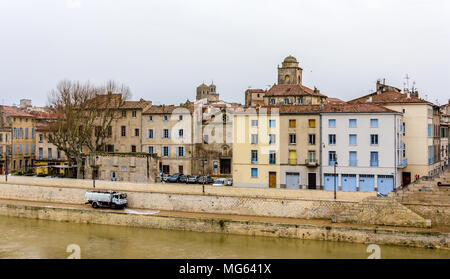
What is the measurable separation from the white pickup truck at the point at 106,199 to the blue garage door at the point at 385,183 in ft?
58.5

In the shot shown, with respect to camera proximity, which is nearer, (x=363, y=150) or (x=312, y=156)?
(x=363, y=150)

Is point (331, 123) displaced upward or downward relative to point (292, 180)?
upward

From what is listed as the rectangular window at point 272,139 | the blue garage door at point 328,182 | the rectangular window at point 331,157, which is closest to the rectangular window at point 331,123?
the rectangular window at point 331,157

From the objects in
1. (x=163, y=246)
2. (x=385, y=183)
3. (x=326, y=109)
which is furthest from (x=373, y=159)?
(x=163, y=246)

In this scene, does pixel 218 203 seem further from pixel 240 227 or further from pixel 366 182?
pixel 366 182

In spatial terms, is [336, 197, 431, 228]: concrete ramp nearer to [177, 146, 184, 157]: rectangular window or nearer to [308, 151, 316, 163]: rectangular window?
[308, 151, 316, 163]: rectangular window

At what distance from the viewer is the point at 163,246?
27.8m

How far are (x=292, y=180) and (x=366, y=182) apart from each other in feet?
17.4

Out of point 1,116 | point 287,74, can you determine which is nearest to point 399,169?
point 287,74

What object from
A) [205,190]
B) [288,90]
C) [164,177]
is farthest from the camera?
[288,90]

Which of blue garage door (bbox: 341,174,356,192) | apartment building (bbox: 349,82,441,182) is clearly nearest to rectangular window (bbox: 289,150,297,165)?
blue garage door (bbox: 341,174,356,192)

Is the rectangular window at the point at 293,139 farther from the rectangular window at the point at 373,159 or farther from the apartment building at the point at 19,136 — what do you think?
the apartment building at the point at 19,136
